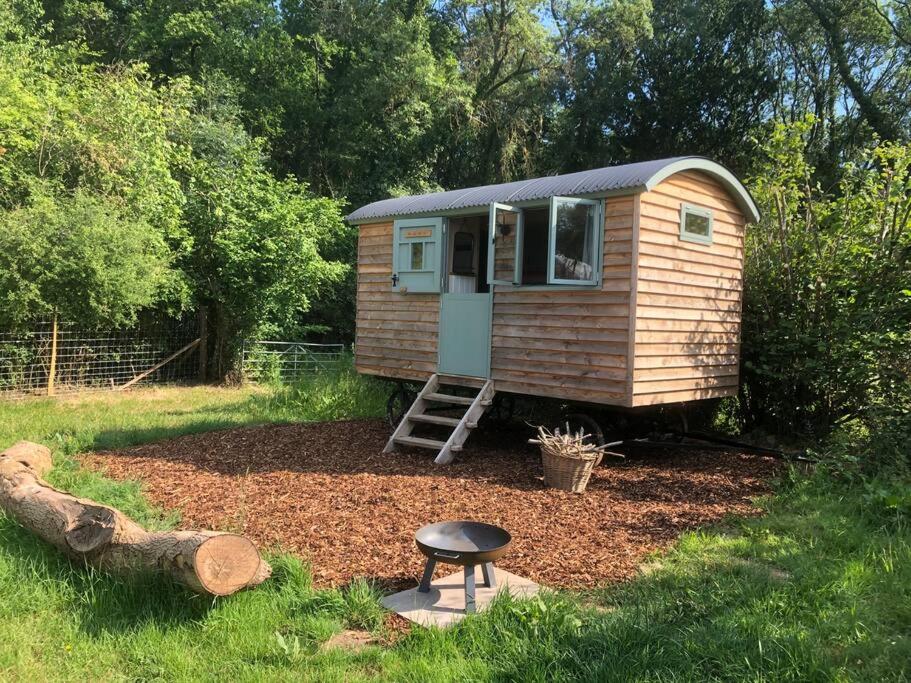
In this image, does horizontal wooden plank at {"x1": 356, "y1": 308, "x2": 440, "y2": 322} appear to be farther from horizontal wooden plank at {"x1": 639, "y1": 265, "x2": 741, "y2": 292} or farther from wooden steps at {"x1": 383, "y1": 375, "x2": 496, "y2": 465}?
horizontal wooden plank at {"x1": 639, "y1": 265, "x2": 741, "y2": 292}

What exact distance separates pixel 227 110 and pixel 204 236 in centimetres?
648

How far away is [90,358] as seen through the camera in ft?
39.6

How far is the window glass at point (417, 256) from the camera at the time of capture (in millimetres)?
8430

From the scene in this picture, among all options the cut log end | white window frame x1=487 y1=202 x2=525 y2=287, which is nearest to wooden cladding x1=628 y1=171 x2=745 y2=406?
white window frame x1=487 y1=202 x2=525 y2=287

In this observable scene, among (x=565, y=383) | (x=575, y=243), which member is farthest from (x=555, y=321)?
(x=575, y=243)

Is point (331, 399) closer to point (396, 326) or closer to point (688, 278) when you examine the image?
point (396, 326)

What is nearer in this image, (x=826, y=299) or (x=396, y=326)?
(x=826, y=299)

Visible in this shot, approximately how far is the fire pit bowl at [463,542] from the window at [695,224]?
4.53 meters

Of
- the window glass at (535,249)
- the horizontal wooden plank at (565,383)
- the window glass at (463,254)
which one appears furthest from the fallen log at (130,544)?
the window glass at (535,249)

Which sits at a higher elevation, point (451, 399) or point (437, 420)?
point (451, 399)

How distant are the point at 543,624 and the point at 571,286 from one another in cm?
426

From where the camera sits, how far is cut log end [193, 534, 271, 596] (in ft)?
11.1

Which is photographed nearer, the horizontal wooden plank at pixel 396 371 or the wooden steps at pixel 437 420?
the wooden steps at pixel 437 420

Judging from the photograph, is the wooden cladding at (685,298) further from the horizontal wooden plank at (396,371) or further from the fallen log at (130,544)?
the fallen log at (130,544)
